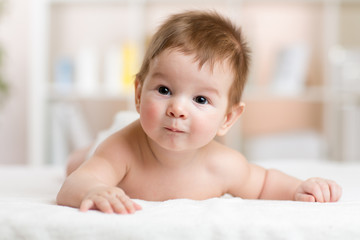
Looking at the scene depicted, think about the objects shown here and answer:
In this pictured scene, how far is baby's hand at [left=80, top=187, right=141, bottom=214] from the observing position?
776 mm

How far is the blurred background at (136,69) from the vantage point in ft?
9.93

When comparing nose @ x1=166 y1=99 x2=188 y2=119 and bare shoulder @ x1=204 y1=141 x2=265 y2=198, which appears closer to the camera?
nose @ x1=166 y1=99 x2=188 y2=119

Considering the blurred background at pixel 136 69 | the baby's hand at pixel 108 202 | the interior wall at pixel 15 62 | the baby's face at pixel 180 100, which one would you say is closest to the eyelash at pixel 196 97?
the baby's face at pixel 180 100

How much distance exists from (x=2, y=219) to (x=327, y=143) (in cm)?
279

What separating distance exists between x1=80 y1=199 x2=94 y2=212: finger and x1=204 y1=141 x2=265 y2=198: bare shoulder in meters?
0.39

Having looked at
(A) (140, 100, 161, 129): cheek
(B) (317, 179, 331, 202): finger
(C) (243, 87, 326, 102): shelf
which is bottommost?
(C) (243, 87, 326, 102): shelf

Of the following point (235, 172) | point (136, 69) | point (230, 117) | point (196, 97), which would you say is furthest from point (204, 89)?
point (136, 69)

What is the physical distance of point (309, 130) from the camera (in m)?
3.44

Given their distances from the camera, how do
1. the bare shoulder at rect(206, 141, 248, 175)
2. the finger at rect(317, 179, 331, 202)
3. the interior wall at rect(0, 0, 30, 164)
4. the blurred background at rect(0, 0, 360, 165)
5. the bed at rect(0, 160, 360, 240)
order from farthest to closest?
the interior wall at rect(0, 0, 30, 164), the blurred background at rect(0, 0, 360, 165), the bare shoulder at rect(206, 141, 248, 175), the finger at rect(317, 179, 331, 202), the bed at rect(0, 160, 360, 240)

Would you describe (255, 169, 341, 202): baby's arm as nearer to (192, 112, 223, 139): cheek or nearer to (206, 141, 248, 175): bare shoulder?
(206, 141, 248, 175): bare shoulder

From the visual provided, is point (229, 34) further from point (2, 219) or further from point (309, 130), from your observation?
point (309, 130)

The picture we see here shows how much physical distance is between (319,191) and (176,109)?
367mm

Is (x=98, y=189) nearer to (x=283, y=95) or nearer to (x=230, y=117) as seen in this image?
(x=230, y=117)

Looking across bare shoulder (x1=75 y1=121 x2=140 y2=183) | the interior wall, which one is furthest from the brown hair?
the interior wall
